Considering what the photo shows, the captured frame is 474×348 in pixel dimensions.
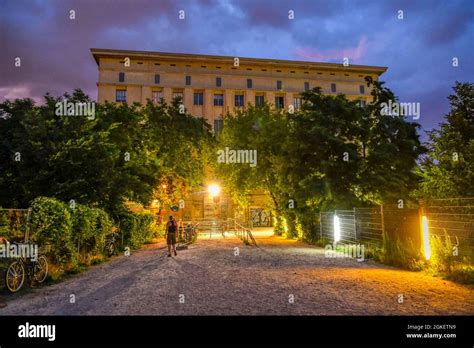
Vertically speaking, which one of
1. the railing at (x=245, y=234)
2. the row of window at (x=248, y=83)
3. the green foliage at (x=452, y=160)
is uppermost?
the row of window at (x=248, y=83)

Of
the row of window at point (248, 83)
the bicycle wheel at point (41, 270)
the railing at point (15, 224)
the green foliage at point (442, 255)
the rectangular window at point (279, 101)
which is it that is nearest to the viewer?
the bicycle wheel at point (41, 270)

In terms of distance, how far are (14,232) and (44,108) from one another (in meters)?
8.41

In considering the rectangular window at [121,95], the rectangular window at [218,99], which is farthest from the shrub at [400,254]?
the rectangular window at [121,95]

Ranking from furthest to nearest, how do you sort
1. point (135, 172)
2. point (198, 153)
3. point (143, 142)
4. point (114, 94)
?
point (114, 94), point (198, 153), point (143, 142), point (135, 172)

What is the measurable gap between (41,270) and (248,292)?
19.5ft

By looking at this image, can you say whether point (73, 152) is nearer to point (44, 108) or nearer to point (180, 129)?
point (44, 108)

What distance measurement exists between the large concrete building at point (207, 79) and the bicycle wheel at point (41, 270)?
138 ft

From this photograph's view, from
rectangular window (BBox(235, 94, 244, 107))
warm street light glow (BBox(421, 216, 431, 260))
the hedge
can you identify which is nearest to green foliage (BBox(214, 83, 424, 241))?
warm street light glow (BBox(421, 216, 431, 260))

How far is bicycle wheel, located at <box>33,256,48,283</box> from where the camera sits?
9.07 metres

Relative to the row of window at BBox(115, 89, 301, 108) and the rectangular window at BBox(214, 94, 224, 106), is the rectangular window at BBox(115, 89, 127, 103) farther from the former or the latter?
the rectangular window at BBox(214, 94, 224, 106)

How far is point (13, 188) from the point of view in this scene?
1416 centimetres

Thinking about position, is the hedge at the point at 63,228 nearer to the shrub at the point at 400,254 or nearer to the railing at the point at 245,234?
the railing at the point at 245,234

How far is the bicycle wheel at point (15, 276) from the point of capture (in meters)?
7.94
